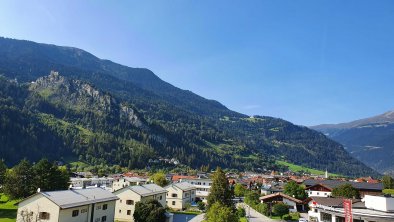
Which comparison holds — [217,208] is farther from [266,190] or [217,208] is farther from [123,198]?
[266,190]

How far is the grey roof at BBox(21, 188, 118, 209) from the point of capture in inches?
1937

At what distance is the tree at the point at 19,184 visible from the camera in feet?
249

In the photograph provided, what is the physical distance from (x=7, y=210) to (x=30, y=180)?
9.07 m

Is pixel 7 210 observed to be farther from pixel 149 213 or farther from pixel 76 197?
pixel 149 213

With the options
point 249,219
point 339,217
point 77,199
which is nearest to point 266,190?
point 249,219

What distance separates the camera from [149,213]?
62.1 m

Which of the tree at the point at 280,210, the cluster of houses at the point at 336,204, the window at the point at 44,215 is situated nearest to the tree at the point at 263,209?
the tree at the point at 280,210

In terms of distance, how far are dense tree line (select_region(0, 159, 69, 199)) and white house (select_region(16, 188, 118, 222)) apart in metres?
25.6

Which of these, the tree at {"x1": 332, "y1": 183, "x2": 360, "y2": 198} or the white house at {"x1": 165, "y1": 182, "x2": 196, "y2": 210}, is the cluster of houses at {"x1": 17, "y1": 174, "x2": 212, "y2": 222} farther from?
the tree at {"x1": 332, "y1": 183, "x2": 360, "y2": 198}

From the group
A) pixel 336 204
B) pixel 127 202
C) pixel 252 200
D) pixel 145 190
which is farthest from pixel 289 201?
pixel 127 202

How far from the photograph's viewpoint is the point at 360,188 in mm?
109188

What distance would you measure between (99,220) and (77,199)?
21.6 ft

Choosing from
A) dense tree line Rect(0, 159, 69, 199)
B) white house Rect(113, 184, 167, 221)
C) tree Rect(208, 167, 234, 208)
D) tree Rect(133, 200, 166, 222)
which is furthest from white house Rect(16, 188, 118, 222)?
dense tree line Rect(0, 159, 69, 199)

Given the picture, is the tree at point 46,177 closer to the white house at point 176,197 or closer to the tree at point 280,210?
the white house at point 176,197
